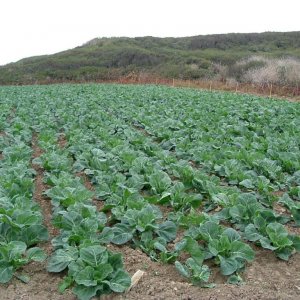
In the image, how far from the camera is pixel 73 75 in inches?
1770

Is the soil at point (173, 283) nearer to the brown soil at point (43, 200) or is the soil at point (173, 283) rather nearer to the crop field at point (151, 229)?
the crop field at point (151, 229)

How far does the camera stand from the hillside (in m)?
40.4

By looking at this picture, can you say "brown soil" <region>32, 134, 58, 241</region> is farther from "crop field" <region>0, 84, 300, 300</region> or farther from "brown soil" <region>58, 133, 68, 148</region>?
"brown soil" <region>58, 133, 68, 148</region>

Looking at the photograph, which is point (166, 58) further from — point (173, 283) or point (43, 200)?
point (173, 283)

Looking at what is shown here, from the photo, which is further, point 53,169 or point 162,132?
point 162,132

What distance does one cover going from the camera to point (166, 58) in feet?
164

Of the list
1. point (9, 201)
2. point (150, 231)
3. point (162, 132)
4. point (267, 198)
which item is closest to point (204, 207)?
point (267, 198)

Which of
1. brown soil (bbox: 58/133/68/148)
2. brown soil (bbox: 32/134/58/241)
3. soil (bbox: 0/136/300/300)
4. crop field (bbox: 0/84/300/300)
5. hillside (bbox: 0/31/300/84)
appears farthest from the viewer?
hillside (bbox: 0/31/300/84)

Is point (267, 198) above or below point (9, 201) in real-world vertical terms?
below

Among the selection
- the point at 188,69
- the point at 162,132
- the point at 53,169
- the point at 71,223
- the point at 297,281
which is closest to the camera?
the point at 297,281

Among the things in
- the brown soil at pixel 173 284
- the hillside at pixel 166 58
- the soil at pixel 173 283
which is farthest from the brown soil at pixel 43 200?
the hillside at pixel 166 58

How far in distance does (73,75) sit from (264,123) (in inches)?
1451

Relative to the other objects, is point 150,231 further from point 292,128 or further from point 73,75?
point 73,75

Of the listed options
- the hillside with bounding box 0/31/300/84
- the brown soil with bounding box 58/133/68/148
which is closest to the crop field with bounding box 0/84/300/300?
the brown soil with bounding box 58/133/68/148
